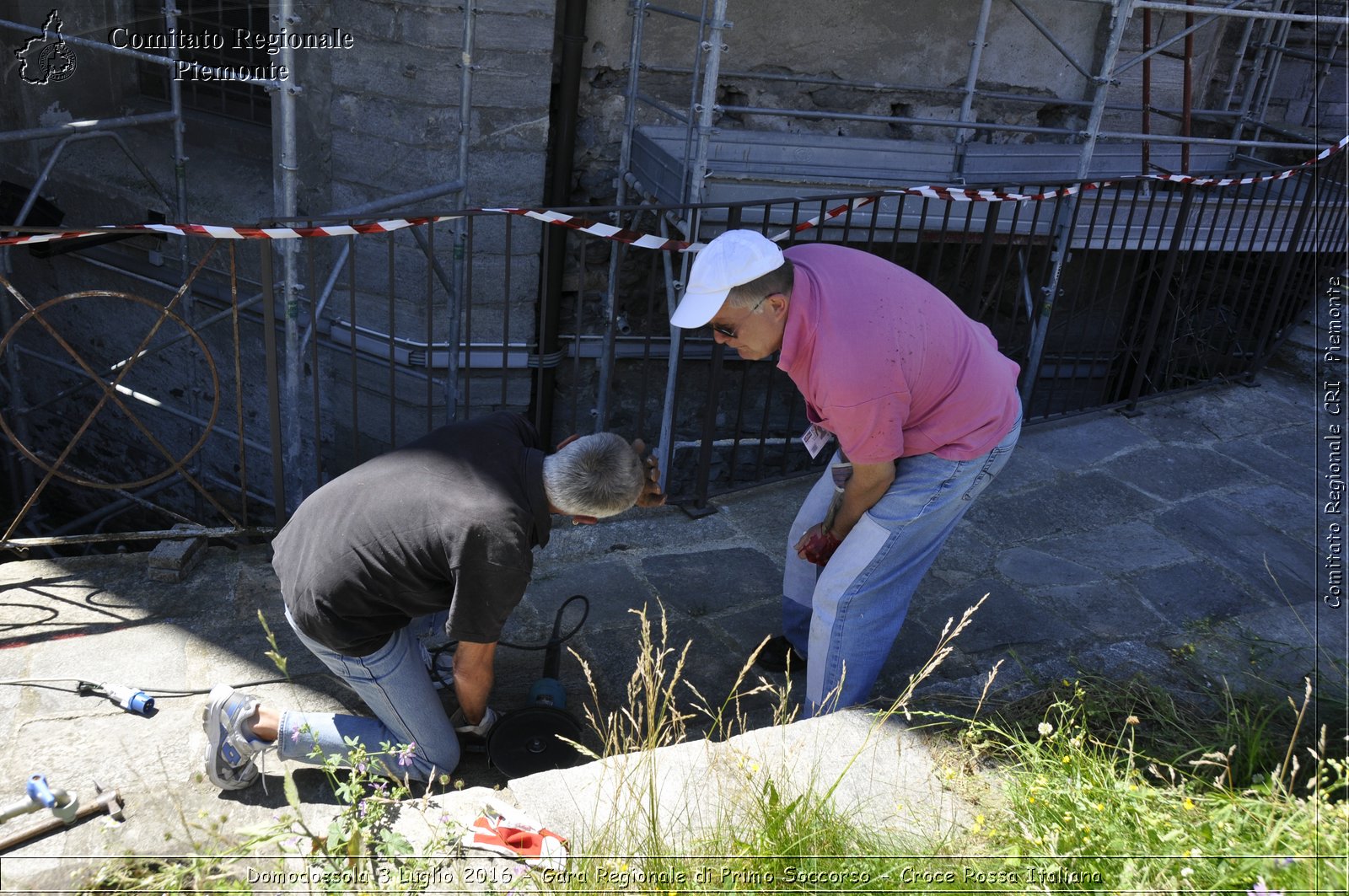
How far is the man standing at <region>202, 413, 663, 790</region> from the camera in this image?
115 inches

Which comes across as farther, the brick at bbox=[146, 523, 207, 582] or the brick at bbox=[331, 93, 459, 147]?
the brick at bbox=[331, 93, 459, 147]

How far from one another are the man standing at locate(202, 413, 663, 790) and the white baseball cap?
443 millimetres

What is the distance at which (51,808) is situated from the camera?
2.79 meters

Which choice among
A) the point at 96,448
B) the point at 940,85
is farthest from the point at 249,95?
the point at 940,85

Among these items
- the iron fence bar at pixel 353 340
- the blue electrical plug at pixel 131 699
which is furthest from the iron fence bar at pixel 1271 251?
the blue electrical plug at pixel 131 699

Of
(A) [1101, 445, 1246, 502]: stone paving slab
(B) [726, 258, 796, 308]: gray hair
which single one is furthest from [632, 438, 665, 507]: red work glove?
(A) [1101, 445, 1246, 502]: stone paving slab

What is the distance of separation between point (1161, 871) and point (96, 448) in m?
7.80

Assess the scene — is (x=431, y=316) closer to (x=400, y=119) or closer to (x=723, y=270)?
(x=400, y=119)

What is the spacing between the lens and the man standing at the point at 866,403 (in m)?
2.95

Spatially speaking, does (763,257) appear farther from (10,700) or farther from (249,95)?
(249,95)

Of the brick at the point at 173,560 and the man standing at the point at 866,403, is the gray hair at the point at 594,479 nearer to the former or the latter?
the man standing at the point at 866,403

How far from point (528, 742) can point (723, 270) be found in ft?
5.17

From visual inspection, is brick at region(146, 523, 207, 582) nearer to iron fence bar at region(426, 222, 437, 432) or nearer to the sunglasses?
iron fence bar at region(426, 222, 437, 432)

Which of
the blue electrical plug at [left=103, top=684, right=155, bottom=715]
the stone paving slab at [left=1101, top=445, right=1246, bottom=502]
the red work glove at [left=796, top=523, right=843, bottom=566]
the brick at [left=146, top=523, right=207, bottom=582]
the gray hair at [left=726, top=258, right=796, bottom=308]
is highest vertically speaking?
the gray hair at [left=726, top=258, right=796, bottom=308]
